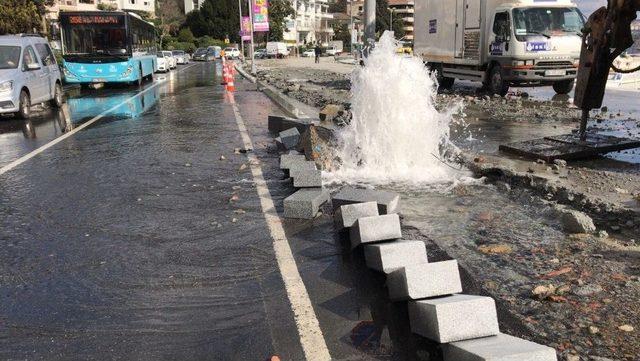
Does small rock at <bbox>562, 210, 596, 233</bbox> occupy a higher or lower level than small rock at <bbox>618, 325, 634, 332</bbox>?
higher

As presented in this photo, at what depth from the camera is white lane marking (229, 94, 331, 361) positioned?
3199mm

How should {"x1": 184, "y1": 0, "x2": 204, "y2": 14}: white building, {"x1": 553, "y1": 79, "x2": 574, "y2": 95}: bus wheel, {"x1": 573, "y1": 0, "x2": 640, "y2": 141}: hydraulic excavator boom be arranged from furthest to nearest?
{"x1": 184, "y1": 0, "x2": 204, "y2": 14}: white building
{"x1": 553, "y1": 79, "x2": 574, "y2": 95}: bus wheel
{"x1": 573, "y1": 0, "x2": 640, "y2": 141}: hydraulic excavator boom

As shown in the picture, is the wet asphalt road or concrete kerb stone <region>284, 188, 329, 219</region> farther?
concrete kerb stone <region>284, 188, 329, 219</region>

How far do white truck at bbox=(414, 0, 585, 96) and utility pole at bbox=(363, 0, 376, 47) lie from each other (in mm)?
5599

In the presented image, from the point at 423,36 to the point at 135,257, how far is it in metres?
20.1

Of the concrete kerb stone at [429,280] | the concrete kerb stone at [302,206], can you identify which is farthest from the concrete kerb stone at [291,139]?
the concrete kerb stone at [429,280]

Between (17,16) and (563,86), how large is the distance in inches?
1415

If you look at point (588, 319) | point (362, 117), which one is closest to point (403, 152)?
point (362, 117)

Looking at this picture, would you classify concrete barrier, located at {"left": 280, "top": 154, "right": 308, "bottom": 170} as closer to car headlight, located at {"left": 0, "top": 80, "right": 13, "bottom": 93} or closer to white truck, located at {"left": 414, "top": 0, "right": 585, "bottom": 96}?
car headlight, located at {"left": 0, "top": 80, "right": 13, "bottom": 93}

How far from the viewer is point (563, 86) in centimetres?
1844

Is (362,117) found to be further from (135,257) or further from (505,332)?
(505,332)

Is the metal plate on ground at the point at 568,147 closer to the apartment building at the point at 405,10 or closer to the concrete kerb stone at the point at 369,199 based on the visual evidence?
the concrete kerb stone at the point at 369,199

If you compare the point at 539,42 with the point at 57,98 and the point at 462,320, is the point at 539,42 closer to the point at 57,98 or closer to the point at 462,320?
the point at 57,98

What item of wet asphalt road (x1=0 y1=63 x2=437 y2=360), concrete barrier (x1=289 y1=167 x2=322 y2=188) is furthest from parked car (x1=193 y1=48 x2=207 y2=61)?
concrete barrier (x1=289 y1=167 x2=322 y2=188)
